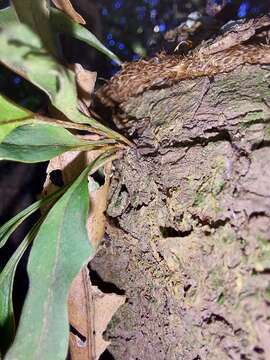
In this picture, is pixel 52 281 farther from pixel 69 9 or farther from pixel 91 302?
pixel 69 9

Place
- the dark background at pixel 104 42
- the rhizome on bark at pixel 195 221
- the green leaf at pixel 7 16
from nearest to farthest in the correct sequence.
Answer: the rhizome on bark at pixel 195 221 → the green leaf at pixel 7 16 → the dark background at pixel 104 42

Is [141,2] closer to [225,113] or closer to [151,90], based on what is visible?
[151,90]

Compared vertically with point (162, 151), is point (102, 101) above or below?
above

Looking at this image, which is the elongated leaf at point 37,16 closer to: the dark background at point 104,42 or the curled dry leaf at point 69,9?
the curled dry leaf at point 69,9

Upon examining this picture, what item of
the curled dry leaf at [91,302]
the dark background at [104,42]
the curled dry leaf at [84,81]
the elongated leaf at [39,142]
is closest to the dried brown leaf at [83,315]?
the curled dry leaf at [91,302]

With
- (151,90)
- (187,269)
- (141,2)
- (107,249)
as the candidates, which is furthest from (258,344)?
(141,2)

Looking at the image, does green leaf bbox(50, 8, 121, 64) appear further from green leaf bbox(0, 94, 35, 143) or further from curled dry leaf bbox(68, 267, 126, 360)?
curled dry leaf bbox(68, 267, 126, 360)

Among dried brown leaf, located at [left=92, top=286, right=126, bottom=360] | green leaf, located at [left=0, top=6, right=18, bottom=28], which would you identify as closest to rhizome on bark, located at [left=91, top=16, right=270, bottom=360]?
dried brown leaf, located at [left=92, top=286, right=126, bottom=360]

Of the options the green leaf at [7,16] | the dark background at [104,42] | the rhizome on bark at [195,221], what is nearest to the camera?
the rhizome on bark at [195,221]
